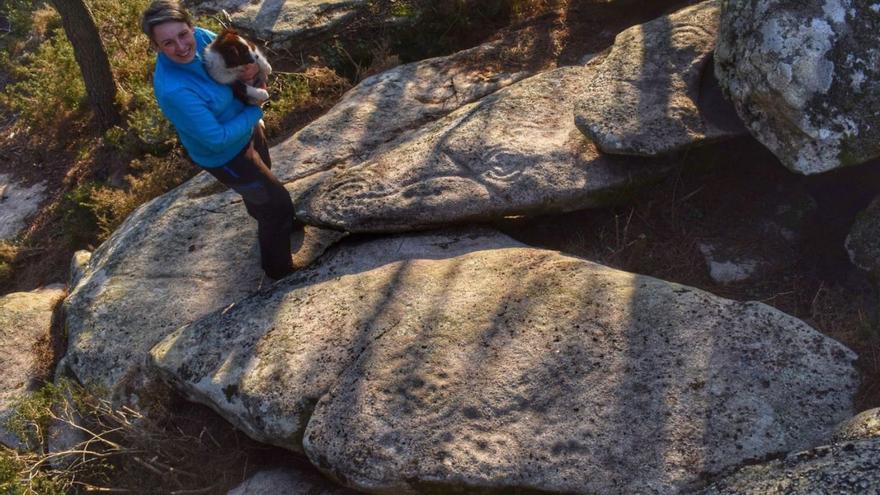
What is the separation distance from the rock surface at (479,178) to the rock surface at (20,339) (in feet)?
10.6

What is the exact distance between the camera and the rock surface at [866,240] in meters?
5.33

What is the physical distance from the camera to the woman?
492 centimetres

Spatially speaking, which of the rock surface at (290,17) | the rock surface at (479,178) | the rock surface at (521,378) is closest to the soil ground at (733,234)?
the rock surface at (479,178)

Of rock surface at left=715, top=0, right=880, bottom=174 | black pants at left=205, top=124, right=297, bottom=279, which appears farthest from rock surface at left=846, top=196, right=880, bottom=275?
black pants at left=205, top=124, right=297, bottom=279

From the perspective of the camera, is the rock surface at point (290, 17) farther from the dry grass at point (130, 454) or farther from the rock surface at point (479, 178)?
the dry grass at point (130, 454)

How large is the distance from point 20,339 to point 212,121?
378cm

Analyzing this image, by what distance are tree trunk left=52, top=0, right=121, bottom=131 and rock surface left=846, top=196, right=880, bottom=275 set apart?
31.2 feet

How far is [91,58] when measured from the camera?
9.85m

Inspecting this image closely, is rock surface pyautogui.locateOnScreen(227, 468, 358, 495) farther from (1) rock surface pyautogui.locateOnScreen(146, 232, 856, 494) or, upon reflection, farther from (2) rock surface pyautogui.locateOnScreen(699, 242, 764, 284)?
(2) rock surface pyautogui.locateOnScreen(699, 242, 764, 284)

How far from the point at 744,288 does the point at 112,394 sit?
5.35 metres

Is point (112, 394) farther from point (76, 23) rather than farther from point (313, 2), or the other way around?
point (313, 2)

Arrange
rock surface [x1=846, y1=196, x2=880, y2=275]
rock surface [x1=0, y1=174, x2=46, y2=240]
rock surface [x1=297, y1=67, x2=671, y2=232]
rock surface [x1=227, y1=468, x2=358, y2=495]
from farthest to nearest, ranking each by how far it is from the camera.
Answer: rock surface [x1=0, y1=174, x2=46, y2=240], rock surface [x1=297, y1=67, x2=671, y2=232], rock surface [x1=846, y1=196, x2=880, y2=275], rock surface [x1=227, y1=468, x2=358, y2=495]

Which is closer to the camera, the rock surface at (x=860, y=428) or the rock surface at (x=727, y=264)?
the rock surface at (x=860, y=428)

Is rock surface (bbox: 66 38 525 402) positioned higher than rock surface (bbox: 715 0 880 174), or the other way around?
rock surface (bbox: 715 0 880 174)
